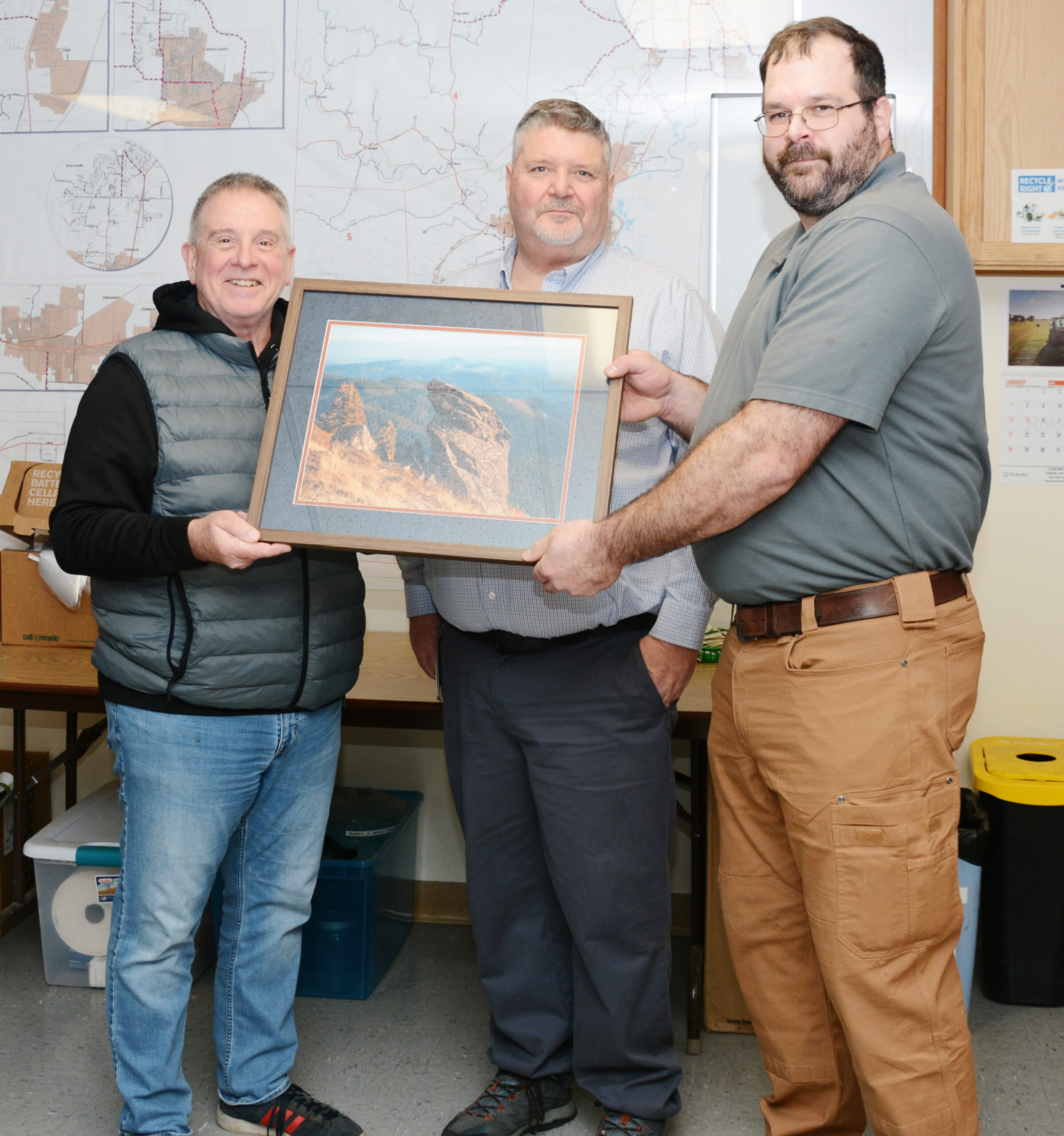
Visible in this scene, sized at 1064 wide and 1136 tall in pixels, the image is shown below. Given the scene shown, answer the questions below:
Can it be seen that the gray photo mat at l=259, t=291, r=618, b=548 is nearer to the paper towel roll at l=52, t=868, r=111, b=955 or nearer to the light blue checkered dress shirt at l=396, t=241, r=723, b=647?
A: the light blue checkered dress shirt at l=396, t=241, r=723, b=647

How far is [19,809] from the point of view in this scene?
9.37 ft

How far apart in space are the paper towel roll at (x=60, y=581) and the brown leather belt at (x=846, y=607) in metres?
1.85

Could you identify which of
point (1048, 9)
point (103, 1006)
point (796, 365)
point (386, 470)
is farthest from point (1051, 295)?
point (103, 1006)

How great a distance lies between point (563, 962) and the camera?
2062 millimetres

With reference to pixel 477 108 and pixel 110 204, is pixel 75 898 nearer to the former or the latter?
pixel 110 204

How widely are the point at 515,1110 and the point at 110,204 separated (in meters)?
2.60

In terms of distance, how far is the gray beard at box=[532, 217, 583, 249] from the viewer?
6.38ft

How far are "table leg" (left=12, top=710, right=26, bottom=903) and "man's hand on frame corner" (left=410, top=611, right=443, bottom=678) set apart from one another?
117cm

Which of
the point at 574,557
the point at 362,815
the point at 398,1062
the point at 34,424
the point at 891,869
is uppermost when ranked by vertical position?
the point at 34,424

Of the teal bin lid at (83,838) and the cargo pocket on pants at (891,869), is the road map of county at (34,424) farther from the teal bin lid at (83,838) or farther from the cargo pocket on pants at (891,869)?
the cargo pocket on pants at (891,869)

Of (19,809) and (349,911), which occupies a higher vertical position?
(19,809)

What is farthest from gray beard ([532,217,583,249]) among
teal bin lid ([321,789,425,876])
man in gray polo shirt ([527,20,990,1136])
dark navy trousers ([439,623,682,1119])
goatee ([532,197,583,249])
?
teal bin lid ([321,789,425,876])

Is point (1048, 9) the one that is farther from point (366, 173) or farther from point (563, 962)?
point (563, 962)

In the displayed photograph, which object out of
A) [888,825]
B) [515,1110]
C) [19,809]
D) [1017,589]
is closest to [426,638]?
[515,1110]
